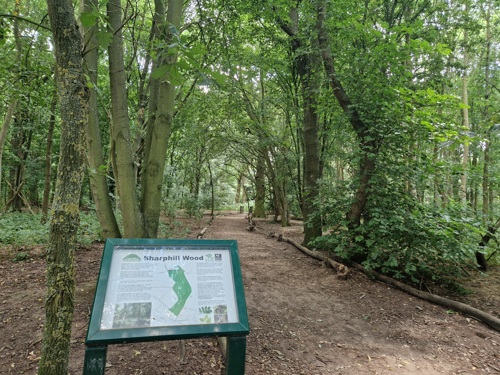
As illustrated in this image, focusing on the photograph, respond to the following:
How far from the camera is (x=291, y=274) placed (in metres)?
5.68

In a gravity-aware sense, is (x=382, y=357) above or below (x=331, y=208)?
below

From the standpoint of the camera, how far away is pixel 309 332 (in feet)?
11.5

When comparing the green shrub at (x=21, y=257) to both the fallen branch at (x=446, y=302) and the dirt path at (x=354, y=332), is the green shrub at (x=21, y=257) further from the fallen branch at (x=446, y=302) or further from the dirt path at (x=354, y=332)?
the fallen branch at (x=446, y=302)

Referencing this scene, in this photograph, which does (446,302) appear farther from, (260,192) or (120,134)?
(260,192)

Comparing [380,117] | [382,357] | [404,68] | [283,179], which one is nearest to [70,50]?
[382,357]

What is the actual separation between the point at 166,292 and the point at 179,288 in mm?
91

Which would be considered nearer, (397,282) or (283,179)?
(397,282)

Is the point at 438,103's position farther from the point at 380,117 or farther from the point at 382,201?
the point at 382,201

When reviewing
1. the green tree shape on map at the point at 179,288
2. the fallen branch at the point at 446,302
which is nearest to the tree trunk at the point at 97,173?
the green tree shape on map at the point at 179,288

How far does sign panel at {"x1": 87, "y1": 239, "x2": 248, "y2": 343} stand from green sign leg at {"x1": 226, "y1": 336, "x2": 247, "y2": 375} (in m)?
0.08

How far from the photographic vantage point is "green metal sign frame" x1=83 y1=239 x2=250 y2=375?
1658 mm

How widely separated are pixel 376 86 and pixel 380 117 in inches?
22.0

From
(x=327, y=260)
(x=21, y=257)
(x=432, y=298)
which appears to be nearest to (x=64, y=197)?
(x=21, y=257)

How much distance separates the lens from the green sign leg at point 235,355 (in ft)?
6.23
